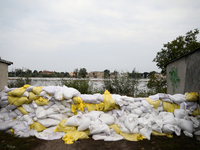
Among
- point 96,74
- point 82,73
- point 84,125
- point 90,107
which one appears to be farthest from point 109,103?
point 96,74

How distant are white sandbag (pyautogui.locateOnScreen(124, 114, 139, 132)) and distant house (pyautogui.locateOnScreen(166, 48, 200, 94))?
1421 mm

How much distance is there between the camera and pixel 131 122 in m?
2.79

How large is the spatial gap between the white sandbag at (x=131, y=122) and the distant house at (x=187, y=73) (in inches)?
55.9

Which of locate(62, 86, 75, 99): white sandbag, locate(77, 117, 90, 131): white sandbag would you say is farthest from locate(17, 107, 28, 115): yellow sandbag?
locate(77, 117, 90, 131): white sandbag

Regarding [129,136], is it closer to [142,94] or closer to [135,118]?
[135,118]

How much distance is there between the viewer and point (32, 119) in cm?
306

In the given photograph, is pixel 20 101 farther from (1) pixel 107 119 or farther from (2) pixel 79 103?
(1) pixel 107 119

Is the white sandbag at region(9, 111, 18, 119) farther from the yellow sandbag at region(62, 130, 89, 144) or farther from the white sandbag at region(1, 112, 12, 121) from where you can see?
the yellow sandbag at region(62, 130, 89, 144)

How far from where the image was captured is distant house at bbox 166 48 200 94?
3025mm

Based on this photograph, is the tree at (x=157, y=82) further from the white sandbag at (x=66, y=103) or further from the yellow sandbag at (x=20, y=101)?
the yellow sandbag at (x=20, y=101)

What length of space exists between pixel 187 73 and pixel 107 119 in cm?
221

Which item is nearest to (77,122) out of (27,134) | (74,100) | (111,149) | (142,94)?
(74,100)

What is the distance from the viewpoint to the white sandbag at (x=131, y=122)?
2.70 metres

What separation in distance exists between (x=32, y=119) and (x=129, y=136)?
2.00m
